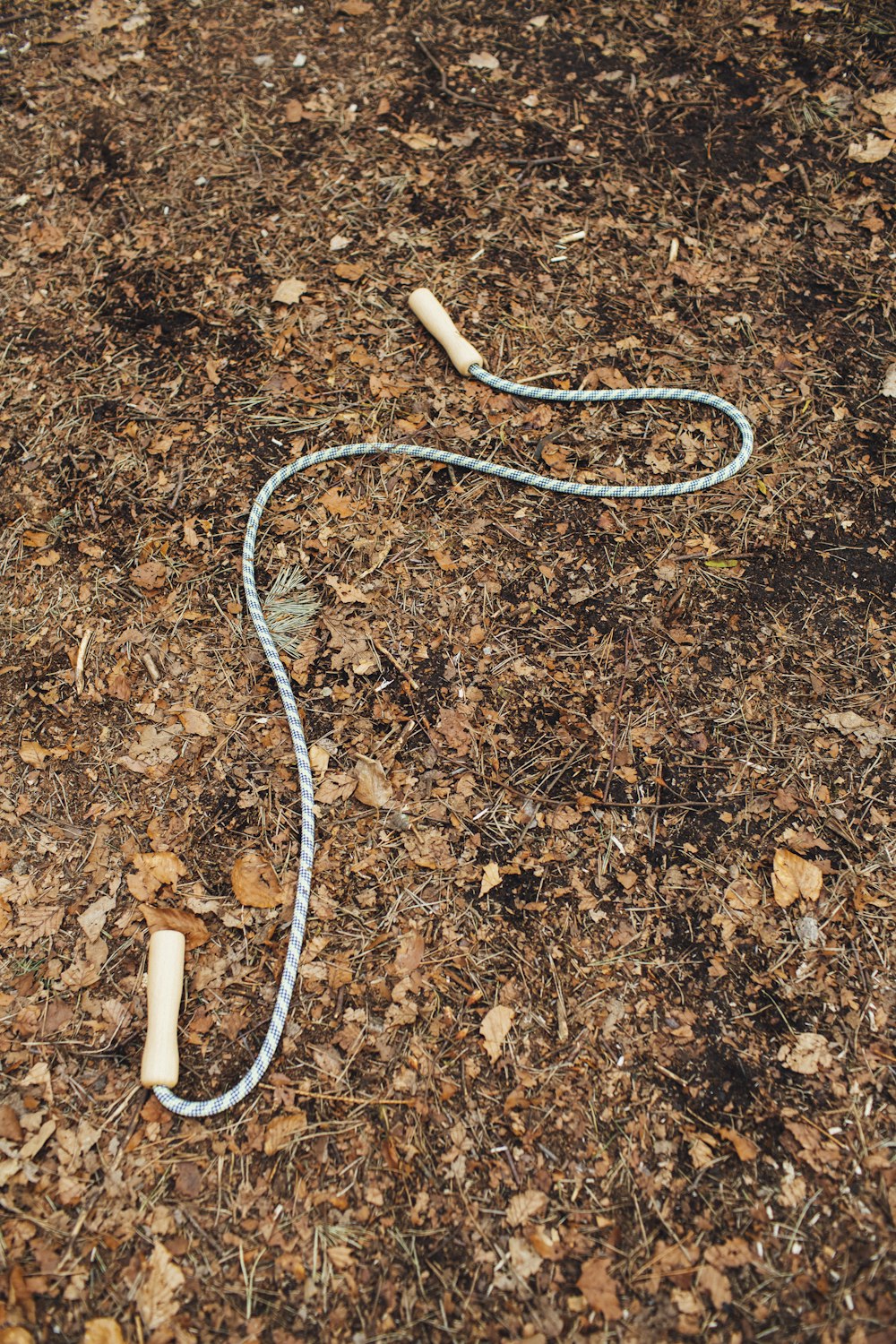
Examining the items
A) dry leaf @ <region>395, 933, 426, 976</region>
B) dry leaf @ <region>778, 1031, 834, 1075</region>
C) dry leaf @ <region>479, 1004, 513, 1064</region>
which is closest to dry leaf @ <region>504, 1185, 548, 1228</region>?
dry leaf @ <region>479, 1004, 513, 1064</region>

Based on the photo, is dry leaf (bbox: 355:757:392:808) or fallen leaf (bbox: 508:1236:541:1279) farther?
dry leaf (bbox: 355:757:392:808)

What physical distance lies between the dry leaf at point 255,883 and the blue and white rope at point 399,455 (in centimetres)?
8

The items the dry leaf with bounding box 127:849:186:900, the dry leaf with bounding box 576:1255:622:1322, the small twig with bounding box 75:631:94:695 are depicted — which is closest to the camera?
the dry leaf with bounding box 576:1255:622:1322

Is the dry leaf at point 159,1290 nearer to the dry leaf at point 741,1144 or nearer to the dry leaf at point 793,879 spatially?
the dry leaf at point 741,1144

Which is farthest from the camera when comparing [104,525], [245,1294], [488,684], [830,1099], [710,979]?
[104,525]

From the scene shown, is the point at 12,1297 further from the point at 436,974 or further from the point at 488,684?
the point at 488,684

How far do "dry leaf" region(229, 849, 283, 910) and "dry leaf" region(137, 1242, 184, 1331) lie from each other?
0.80 meters

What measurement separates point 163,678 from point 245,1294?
5.32 feet

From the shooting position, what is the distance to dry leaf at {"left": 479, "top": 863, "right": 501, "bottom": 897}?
2.34 metres

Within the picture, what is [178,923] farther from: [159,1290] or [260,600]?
[260,600]

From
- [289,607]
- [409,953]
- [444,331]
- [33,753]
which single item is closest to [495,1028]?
[409,953]

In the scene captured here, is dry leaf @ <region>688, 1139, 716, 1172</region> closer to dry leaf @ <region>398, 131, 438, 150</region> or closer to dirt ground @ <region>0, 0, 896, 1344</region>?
dirt ground @ <region>0, 0, 896, 1344</region>

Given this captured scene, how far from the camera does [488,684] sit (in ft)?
8.57

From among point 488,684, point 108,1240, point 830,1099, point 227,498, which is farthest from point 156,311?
point 830,1099
